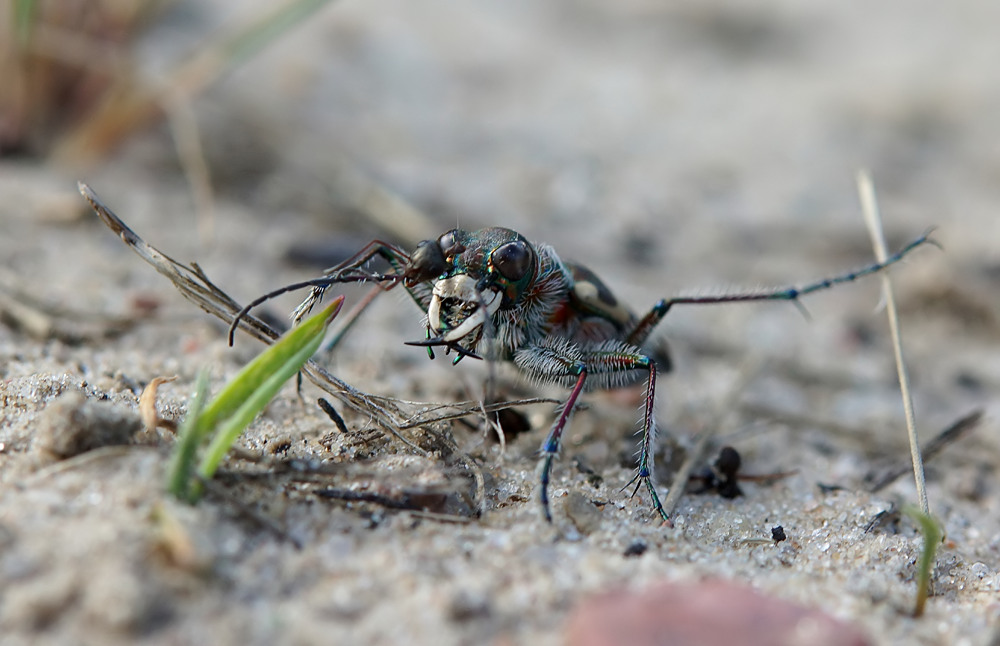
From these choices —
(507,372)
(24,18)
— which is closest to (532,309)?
(507,372)

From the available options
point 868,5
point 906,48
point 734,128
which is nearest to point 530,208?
point 734,128

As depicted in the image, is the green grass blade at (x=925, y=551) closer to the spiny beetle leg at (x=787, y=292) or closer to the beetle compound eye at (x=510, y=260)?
the spiny beetle leg at (x=787, y=292)

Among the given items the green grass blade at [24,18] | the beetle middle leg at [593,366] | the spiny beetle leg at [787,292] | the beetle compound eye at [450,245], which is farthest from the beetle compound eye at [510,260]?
the green grass blade at [24,18]

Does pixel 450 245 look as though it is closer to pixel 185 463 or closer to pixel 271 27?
pixel 185 463

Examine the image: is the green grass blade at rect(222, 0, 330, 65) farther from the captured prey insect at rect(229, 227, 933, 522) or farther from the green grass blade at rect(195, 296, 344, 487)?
the green grass blade at rect(195, 296, 344, 487)

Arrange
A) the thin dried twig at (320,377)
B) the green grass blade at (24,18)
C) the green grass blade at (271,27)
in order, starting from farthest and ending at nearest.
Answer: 1. the green grass blade at (271,27)
2. the green grass blade at (24,18)
3. the thin dried twig at (320,377)

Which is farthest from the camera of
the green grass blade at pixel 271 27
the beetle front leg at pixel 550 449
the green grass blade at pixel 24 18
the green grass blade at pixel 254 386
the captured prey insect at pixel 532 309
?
the green grass blade at pixel 271 27
